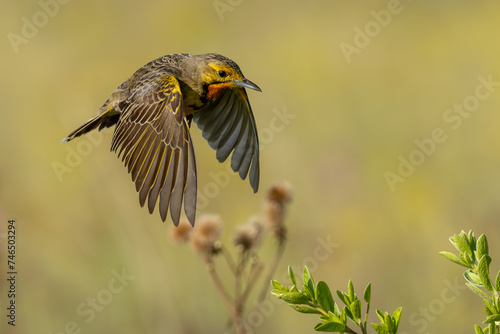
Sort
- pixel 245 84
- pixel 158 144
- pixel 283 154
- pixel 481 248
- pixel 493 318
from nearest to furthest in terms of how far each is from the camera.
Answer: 1. pixel 493 318
2. pixel 481 248
3. pixel 158 144
4. pixel 245 84
5. pixel 283 154

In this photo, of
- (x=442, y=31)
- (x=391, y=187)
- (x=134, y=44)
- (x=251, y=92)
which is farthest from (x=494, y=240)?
(x=134, y=44)

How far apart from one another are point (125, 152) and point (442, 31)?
6.44 m

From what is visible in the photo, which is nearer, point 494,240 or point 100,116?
point 100,116

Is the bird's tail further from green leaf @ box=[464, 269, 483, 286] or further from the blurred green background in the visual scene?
green leaf @ box=[464, 269, 483, 286]

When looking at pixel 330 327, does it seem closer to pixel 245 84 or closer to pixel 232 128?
pixel 245 84

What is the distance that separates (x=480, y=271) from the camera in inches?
71.0

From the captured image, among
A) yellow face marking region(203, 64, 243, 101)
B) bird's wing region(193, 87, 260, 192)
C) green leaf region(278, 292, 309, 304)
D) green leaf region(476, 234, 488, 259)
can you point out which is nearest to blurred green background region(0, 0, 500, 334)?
bird's wing region(193, 87, 260, 192)

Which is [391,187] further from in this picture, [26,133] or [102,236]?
[26,133]

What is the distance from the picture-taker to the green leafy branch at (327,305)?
1826mm

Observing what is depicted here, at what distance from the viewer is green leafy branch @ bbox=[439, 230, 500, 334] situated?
1753mm

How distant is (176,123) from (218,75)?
55 cm

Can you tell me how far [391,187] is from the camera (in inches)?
267

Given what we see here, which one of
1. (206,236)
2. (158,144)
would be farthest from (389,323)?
(206,236)

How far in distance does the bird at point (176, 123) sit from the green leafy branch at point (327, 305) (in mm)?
965
